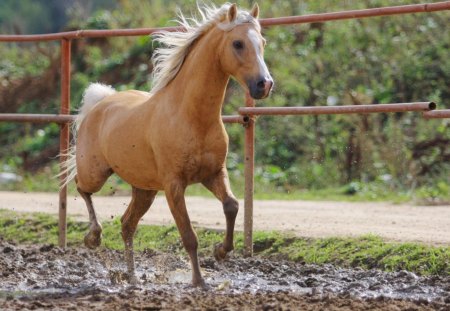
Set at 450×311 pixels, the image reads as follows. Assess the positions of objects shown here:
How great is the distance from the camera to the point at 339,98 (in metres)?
14.8

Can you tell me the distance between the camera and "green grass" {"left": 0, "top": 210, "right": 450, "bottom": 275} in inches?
297

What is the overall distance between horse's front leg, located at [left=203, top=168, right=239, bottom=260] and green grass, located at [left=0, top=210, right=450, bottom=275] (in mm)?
1160

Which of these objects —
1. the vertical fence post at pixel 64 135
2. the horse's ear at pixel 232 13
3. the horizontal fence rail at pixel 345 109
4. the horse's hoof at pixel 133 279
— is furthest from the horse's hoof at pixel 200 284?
the vertical fence post at pixel 64 135

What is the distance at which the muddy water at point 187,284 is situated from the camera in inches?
240

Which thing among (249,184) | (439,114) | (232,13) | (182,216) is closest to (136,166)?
Answer: (182,216)

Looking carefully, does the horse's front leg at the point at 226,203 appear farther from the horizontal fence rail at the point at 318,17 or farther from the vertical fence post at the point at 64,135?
the vertical fence post at the point at 64,135

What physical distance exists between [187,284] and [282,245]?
1.56 metres

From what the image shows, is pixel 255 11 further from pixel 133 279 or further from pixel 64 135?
pixel 64 135

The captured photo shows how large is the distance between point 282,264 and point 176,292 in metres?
1.47

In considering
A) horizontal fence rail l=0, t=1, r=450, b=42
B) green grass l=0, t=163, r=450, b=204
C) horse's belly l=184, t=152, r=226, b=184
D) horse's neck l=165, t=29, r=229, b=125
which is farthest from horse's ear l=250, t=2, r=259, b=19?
green grass l=0, t=163, r=450, b=204

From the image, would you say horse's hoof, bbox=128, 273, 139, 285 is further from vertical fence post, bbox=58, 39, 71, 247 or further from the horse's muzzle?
the horse's muzzle

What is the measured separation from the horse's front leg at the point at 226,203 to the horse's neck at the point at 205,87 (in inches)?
16.4

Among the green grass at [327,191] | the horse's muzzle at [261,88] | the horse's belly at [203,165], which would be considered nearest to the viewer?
the horse's muzzle at [261,88]

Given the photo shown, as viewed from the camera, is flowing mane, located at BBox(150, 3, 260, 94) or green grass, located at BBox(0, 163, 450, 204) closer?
flowing mane, located at BBox(150, 3, 260, 94)
